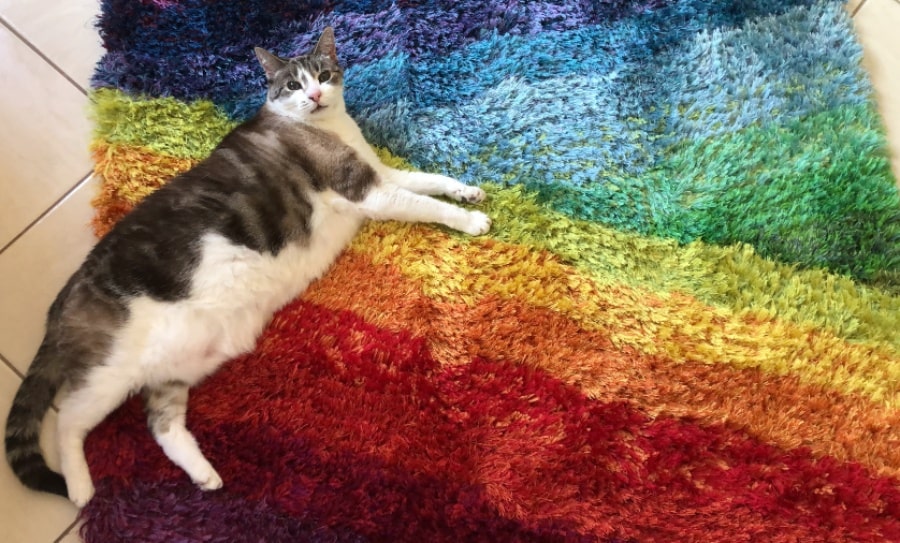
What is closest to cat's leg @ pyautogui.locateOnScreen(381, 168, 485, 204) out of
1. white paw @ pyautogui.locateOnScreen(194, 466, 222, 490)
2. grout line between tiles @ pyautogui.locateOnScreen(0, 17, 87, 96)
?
white paw @ pyautogui.locateOnScreen(194, 466, 222, 490)

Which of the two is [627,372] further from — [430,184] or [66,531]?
[66,531]

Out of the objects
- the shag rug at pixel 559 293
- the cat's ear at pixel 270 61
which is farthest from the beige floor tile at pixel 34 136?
the cat's ear at pixel 270 61

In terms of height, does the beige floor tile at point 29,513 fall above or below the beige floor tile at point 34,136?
below

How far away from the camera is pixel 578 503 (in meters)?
1.50

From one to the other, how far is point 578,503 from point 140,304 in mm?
1181

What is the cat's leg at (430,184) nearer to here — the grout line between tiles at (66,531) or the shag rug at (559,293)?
the shag rug at (559,293)

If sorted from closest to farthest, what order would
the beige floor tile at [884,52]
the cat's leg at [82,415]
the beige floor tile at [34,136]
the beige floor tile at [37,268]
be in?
1. the cat's leg at [82,415]
2. the beige floor tile at [37,268]
3. the beige floor tile at [34,136]
4. the beige floor tile at [884,52]

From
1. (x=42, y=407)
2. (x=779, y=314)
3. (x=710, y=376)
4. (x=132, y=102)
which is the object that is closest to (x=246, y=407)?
(x=42, y=407)

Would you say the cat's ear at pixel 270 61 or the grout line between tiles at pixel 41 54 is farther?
the grout line between tiles at pixel 41 54

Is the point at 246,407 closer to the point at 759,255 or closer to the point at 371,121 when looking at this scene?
the point at 371,121

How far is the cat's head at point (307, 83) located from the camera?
170 centimetres

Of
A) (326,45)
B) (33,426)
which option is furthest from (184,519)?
(326,45)

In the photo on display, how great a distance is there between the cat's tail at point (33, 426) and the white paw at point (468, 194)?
1.11 m

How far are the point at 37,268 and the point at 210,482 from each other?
2.72 ft
